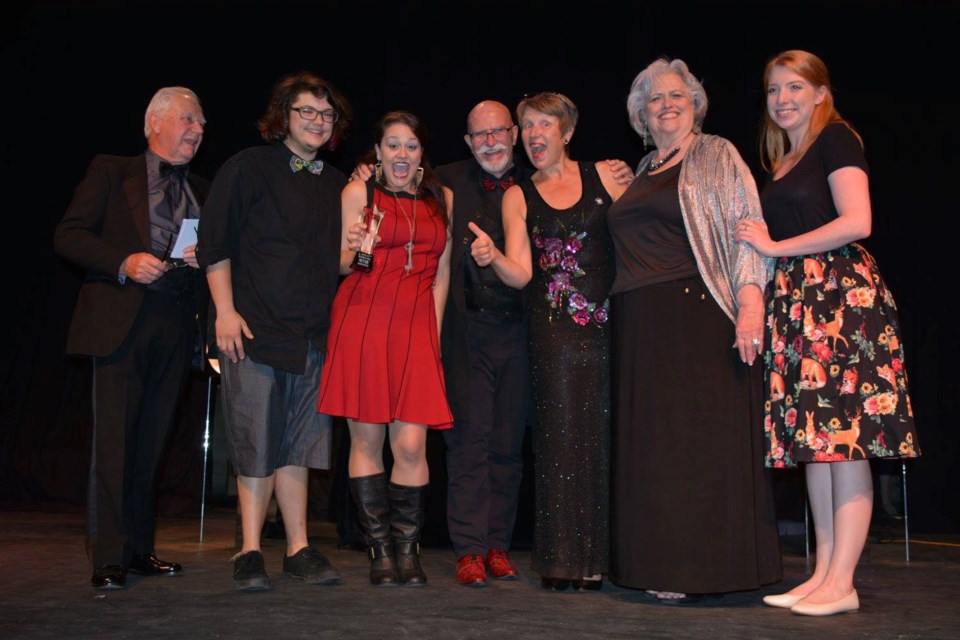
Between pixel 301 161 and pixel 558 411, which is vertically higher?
pixel 301 161

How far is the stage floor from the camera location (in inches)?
94.9

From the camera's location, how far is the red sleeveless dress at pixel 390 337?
3045 mm

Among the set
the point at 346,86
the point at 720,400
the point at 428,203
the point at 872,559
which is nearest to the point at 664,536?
the point at 720,400

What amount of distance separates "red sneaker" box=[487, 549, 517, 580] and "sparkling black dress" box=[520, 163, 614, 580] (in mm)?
164

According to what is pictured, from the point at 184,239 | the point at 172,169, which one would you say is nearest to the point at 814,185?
the point at 184,239

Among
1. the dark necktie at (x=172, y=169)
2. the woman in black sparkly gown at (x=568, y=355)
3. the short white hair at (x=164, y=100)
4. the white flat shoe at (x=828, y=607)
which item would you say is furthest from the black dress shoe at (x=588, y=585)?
the short white hair at (x=164, y=100)

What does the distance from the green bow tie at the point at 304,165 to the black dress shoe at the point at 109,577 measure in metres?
1.38

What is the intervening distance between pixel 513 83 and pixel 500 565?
2618 mm

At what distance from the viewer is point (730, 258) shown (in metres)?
2.85

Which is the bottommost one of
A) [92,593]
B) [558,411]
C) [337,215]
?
[92,593]

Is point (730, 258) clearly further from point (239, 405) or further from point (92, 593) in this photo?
point (92, 593)

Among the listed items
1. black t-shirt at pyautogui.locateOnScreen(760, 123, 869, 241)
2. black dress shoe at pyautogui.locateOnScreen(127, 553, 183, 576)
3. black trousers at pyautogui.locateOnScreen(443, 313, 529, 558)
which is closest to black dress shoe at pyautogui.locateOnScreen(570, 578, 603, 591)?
black trousers at pyautogui.locateOnScreen(443, 313, 529, 558)

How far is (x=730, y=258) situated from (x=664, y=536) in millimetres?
835

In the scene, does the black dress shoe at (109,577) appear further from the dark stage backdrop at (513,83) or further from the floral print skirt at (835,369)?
the dark stage backdrop at (513,83)
